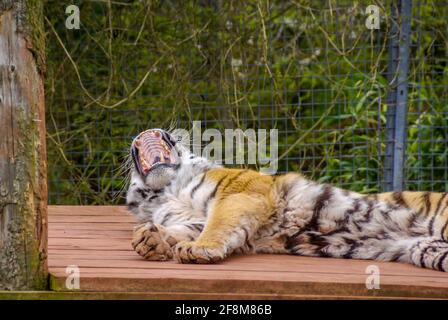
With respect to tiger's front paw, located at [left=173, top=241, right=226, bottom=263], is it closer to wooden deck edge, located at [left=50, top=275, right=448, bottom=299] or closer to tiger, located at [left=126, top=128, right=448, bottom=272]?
tiger, located at [left=126, top=128, right=448, bottom=272]

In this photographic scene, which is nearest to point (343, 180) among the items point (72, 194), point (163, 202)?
point (72, 194)

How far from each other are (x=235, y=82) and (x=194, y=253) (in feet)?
9.06

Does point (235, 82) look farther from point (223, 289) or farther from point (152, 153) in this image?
point (223, 289)

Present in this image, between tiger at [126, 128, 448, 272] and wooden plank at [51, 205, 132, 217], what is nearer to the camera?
tiger at [126, 128, 448, 272]

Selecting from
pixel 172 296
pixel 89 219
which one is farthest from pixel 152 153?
pixel 172 296

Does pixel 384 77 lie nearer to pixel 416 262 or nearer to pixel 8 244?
pixel 416 262

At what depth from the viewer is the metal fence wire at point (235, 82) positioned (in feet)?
18.7

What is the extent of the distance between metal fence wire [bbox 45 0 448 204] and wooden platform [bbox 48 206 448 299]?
97.2 inches

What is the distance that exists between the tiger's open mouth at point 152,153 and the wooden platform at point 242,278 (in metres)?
0.69

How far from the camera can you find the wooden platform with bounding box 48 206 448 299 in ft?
9.11

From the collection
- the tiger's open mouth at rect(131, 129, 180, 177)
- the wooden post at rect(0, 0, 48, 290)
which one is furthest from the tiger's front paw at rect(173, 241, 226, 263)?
the tiger's open mouth at rect(131, 129, 180, 177)

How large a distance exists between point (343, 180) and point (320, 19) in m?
1.13

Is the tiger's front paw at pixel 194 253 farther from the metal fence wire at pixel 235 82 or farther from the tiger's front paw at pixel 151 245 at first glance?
the metal fence wire at pixel 235 82

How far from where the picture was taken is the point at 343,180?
19.6 ft
